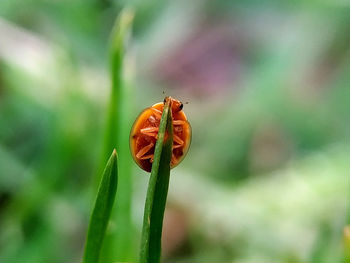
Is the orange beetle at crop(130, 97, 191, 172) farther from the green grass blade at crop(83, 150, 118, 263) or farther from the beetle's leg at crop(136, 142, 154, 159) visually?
the green grass blade at crop(83, 150, 118, 263)

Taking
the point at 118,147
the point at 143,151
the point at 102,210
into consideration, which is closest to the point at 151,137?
the point at 143,151

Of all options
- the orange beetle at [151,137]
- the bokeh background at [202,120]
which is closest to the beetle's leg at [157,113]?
the orange beetle at [151,137]

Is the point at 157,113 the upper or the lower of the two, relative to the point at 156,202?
upper

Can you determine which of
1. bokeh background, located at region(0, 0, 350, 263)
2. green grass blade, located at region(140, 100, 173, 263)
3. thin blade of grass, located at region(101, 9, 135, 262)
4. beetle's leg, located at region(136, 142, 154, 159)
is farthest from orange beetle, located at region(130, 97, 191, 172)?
bokeh background, located at region(0, 0, 350, 263)

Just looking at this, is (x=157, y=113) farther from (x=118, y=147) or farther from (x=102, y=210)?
(x=118, y=147)

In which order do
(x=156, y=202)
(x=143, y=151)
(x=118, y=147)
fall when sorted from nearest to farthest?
(x=156, y=202) → (x=143, y=151) → (x=118, y=147)

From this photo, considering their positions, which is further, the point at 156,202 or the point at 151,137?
the point at 151,137
